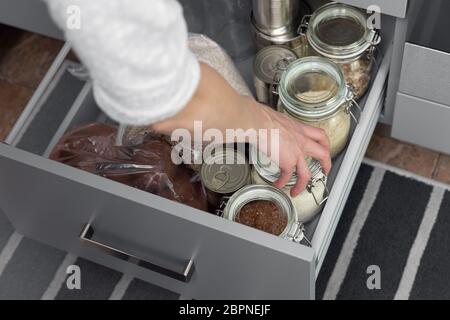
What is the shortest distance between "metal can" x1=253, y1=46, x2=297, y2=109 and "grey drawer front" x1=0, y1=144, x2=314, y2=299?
0.26 m

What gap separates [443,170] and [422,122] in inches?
8.1

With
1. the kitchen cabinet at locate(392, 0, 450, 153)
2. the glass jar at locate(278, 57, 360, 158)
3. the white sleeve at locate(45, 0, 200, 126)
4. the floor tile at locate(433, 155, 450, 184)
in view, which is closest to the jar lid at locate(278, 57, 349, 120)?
the glass jar at locate(278, 57, 360, 158)

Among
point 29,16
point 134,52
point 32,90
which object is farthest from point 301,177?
point 32,90

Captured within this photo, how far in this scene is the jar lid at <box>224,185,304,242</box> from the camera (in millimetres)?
869

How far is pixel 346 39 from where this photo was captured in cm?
97

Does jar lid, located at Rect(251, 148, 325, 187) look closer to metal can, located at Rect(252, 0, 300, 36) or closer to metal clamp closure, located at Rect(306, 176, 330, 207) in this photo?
metal clamp closure, located at Rect(306, 176, 330, 207)

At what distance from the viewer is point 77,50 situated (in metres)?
0.57

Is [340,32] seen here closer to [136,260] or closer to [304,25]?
[304,25]

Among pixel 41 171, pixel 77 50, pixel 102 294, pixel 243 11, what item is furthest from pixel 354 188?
pixel 77 50

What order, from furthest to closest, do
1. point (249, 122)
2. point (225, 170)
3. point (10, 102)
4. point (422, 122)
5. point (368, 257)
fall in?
point (10, 102) → point (368, 257) → point (422, 122) → point (225, 170) → point (249, 122)

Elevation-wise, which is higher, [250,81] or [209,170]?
[250,81]

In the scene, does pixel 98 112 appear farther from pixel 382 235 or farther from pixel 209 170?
pixel 382 235

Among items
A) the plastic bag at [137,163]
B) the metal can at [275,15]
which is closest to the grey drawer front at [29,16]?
the plastic bag at [137,163]
